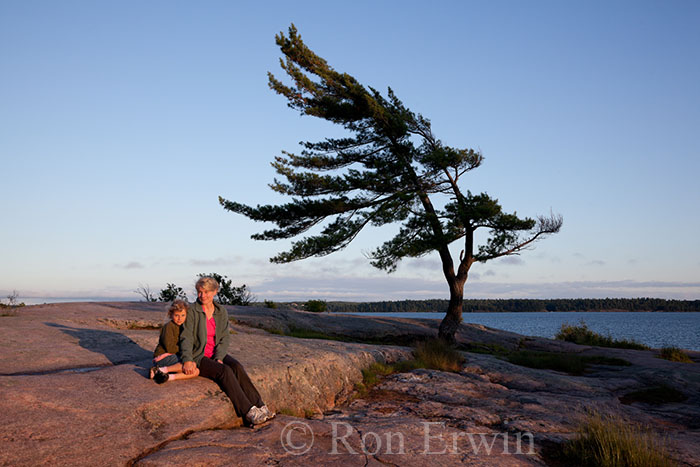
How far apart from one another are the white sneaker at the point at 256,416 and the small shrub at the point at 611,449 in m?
3.51

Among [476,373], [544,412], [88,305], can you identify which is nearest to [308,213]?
[88,305]

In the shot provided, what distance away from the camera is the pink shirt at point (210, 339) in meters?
6.59

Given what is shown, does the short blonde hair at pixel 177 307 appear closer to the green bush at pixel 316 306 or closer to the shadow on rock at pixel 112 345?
the shadow on rock at pixel 112 345

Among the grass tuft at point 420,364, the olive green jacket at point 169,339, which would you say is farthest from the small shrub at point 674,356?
the olive green jacket at point 169,339

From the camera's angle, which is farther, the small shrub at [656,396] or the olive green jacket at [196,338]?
the small shrub at [656,396]

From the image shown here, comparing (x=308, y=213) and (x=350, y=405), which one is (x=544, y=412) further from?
(x=308, y=213)

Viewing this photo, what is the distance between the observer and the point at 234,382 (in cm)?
617

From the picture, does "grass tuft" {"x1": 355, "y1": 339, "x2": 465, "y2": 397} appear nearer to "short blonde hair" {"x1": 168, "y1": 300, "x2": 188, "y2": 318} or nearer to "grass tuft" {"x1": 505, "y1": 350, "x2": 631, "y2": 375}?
"grass tuft" {"x1": 505, "y1": 350, "x2": 631, "y2": 375}

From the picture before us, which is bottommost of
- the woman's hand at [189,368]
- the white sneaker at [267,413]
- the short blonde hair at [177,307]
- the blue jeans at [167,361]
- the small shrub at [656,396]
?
the small shrub at [656,396]

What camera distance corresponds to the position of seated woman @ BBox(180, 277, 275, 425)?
603 centimetres

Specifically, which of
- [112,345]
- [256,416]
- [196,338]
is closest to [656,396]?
[256,416]

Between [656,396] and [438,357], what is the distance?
4.34 meters

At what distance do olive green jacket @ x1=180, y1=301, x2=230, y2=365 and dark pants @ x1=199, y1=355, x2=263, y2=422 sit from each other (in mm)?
133

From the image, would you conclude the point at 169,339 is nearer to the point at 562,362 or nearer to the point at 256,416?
the point at 256,416
